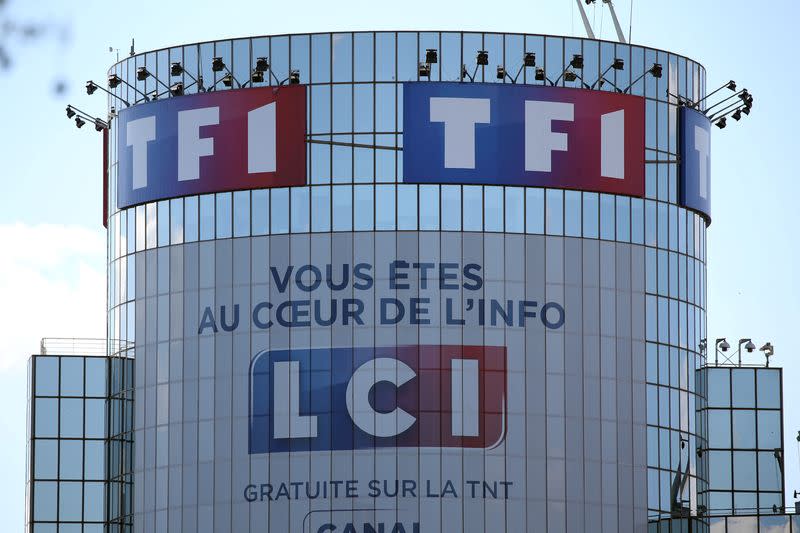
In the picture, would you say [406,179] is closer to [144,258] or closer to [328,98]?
[328,98]

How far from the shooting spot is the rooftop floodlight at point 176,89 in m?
124

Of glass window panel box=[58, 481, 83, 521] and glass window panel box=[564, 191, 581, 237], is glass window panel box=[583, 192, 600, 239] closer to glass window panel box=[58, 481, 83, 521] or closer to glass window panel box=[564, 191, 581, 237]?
glass window panel box=[564, 191, 581, 237]

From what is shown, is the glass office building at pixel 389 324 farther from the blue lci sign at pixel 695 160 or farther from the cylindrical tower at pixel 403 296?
the blue lci sign at pixel 695 160

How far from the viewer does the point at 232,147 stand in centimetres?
12156

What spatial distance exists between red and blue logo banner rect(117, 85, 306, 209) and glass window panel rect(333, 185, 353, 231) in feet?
6.78

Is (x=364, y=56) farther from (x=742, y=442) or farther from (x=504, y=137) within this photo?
(x=742, y=442)

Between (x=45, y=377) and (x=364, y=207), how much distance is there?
20.6m

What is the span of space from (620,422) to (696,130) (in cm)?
1785

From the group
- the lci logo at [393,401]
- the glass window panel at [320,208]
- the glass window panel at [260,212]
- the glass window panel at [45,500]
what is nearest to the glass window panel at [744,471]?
the lci logo at [393,401]

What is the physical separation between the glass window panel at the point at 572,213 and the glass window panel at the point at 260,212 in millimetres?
15656

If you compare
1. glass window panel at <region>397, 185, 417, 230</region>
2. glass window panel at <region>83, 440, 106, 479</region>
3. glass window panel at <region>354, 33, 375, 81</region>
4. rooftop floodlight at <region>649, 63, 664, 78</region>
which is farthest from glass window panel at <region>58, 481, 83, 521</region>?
rooftop floodlight at <region>649, 63, 664, 78</region>

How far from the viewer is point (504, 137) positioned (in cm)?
12038

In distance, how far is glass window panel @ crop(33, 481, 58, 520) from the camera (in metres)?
124

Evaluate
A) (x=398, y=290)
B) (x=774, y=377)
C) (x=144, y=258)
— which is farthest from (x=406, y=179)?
(x=774, y=377)
